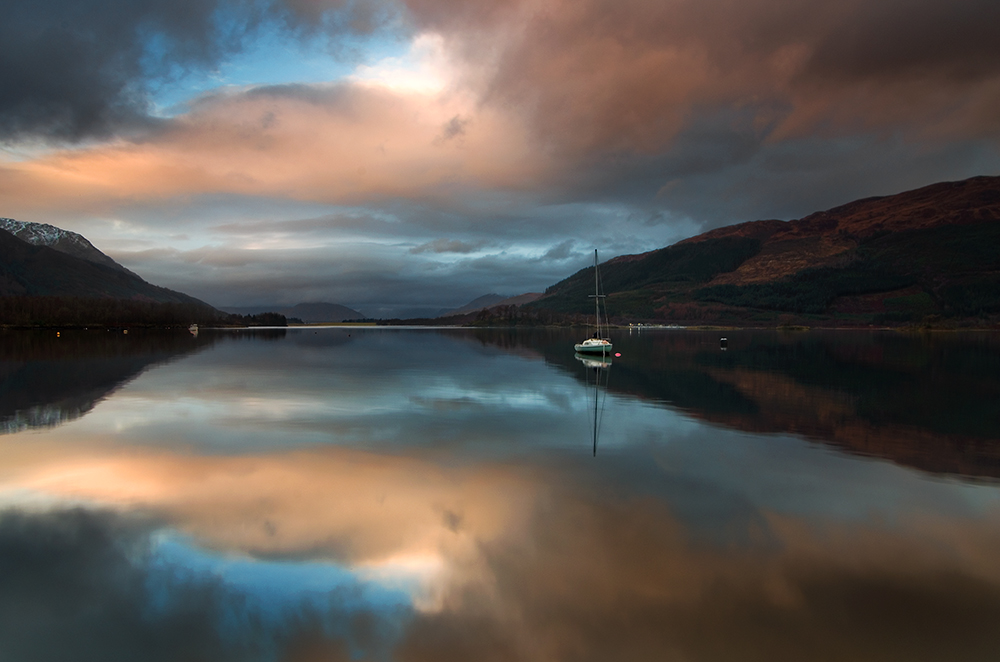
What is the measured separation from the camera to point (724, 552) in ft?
34.7

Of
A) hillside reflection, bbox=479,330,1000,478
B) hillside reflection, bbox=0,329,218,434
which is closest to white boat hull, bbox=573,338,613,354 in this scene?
hillside reflection, bbox=479,330,1000,478

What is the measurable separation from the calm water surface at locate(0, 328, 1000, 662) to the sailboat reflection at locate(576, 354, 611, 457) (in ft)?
1.58

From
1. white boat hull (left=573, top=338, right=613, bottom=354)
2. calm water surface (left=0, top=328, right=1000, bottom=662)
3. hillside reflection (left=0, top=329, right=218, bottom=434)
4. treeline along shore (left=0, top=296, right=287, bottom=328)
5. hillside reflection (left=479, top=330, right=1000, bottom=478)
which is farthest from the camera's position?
treeline along shore (left=0, top=296, right=287, bottom=328)

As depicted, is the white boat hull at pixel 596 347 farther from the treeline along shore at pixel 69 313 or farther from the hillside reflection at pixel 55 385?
the treeline along shore at pixel 69 313

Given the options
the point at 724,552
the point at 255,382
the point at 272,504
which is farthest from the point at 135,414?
the point at 724,552

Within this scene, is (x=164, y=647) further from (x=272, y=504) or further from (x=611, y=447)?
(x=611, y=447)

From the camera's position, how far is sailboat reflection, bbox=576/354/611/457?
80.0 feet

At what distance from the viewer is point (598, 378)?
40875mm

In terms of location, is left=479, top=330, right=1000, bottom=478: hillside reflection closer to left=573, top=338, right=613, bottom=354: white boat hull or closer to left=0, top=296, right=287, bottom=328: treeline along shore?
left=573, top=338, right=613, bottom=354: white boat hull

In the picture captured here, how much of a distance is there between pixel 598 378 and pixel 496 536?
99.7 ft

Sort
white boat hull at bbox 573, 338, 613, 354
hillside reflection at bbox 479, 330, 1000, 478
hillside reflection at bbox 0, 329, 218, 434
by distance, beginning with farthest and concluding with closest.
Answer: white boat hull at bbox 573, 338, 613, 354
hillside reflection at bbox 0, 329, 218, 434
hillside reflection at bbox 479, 330, 1000, 478

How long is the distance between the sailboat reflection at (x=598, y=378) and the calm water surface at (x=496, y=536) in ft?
1.58

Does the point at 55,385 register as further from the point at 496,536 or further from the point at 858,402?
the point at 858,402

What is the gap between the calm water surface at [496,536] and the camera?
7.86 meters
